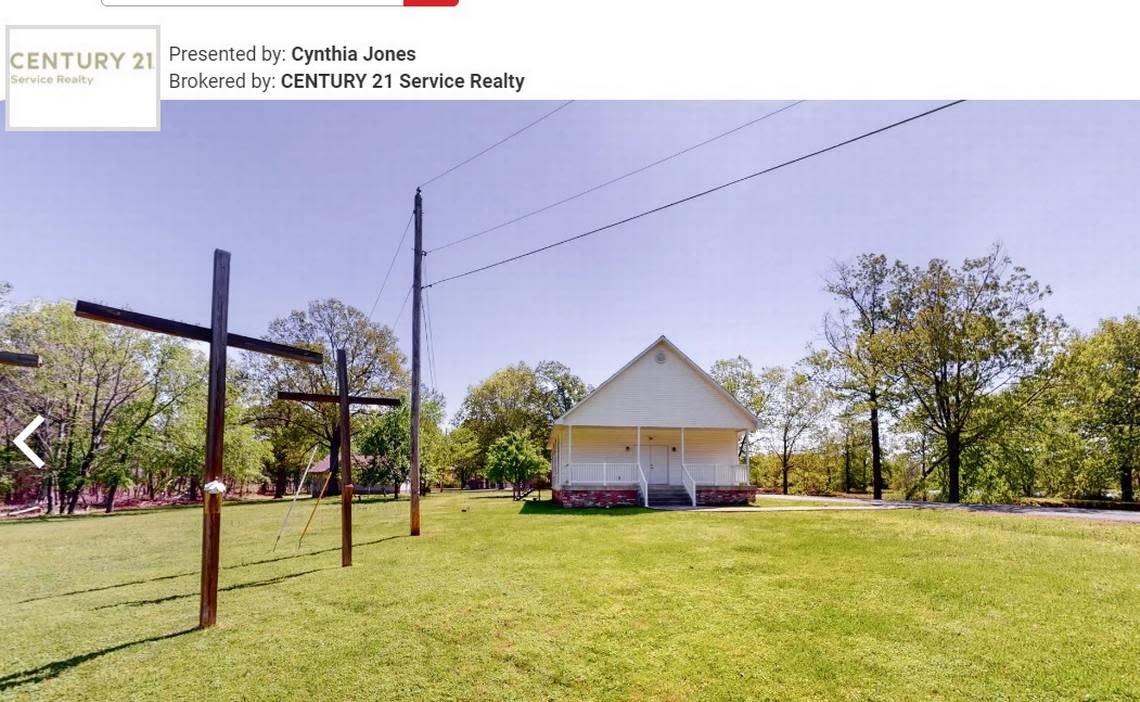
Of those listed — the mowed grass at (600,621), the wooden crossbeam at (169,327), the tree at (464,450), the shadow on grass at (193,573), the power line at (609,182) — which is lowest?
the tree at (464,450)

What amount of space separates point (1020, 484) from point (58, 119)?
3306cm

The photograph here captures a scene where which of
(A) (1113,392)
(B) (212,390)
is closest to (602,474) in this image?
(B) (212,390)

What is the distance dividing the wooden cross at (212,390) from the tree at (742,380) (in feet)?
110

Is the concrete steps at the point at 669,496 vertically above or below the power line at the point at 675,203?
below

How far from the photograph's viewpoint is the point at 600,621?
17.4 feet

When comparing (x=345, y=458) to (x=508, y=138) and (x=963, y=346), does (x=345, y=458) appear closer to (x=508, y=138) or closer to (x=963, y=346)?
(x=508, y=138)

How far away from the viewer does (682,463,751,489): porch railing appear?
17.7 metres

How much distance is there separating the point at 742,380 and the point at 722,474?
19.8 meters

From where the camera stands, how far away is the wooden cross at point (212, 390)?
5.33 meters

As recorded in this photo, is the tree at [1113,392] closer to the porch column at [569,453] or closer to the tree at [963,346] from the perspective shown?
the tree at [963,346]

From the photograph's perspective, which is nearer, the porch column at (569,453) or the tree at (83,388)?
the porch column at (569,453)

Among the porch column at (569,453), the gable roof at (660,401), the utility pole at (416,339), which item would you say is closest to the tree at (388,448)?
the porch column at (569,453)

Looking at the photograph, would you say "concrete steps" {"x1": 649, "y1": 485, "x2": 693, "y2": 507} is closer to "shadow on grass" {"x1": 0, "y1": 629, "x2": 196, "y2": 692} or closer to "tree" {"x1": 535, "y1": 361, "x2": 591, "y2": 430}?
"shadow on grass" {"x1": 0, "y1": 629, "x2": 196, "y2": 692}

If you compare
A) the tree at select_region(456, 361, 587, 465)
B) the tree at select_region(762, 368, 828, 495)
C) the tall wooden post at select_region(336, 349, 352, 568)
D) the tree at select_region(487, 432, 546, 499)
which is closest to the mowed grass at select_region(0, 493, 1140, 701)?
the tall wooden post at select_region(336, 349, 352, 568)
